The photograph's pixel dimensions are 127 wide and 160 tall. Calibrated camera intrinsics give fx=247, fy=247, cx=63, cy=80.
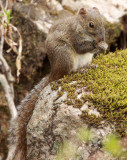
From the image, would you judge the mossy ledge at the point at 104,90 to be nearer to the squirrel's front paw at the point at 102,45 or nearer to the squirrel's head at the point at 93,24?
the squirrel's front paw at the point at 102,45

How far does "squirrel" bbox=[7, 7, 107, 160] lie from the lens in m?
3.27

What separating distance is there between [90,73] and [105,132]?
0.99 meters

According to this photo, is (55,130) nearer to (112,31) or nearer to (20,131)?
(20,131)

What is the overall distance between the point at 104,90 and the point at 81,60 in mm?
1105

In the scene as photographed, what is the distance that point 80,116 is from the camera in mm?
2537

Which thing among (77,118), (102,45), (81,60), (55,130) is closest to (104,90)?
(77,118)

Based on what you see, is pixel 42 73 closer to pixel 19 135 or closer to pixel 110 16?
pixel 110 16

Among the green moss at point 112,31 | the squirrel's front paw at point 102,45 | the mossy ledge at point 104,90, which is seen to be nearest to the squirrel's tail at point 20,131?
the mossy ledge at point 104,90

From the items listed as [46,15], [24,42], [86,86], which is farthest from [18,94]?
[86,86]

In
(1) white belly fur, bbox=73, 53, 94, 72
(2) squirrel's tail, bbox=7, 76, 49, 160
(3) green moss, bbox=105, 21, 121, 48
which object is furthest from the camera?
(3) green moss, bbox=105, 21, 121, 48

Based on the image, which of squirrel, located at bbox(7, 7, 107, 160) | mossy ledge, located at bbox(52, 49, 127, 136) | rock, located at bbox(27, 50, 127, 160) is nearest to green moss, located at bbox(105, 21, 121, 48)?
squirrel, located at bbox(7, 7, 107, 160)

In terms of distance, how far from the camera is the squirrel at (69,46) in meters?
3.27

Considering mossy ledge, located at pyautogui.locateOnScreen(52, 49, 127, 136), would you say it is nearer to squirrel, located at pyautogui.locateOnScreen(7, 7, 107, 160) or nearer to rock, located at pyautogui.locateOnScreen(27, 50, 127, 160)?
rock, located at pyautogui.locateOnScreen(27, 50, 127, 160)

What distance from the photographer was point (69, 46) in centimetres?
364
